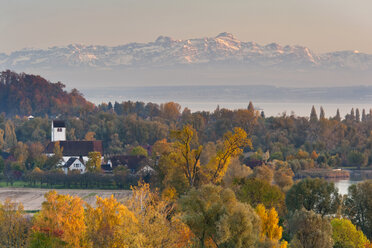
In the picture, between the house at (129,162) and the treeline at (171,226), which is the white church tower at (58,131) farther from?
the treeline at (171,226)

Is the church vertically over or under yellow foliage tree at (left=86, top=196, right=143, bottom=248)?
under

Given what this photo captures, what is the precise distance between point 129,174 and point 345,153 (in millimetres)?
43161

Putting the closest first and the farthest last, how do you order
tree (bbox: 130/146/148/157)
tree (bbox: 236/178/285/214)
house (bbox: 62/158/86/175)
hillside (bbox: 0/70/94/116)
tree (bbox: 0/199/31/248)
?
tree (bbox: 0/199/31/248) < tree (bbox: 236/178/285/214) < house (bbox: 62/158/86/175) < tree (bbox: 130/146/148/157) < hillside (bbox: 0/70/94/116)

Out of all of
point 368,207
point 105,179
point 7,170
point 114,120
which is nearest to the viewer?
point 368,207

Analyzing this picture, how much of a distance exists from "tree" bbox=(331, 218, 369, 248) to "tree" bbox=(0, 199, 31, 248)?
17.3 meters

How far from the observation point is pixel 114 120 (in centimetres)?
12431

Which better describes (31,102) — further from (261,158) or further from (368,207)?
(368,207)

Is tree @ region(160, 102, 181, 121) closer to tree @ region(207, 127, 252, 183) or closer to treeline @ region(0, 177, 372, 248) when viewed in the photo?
tree @ region(207, 127, 252, 183)

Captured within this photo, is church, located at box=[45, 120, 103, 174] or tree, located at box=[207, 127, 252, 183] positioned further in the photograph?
church, located at box=[45, 120, 103, 174]

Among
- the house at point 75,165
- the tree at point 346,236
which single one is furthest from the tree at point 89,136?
the tree at point 346,236

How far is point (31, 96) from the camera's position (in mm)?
175500

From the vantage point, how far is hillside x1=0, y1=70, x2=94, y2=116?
558ft

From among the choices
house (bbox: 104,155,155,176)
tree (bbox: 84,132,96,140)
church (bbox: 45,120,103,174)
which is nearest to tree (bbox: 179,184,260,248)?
house (bbox: 104,155,155,176)

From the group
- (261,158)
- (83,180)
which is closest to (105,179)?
(83,180)
